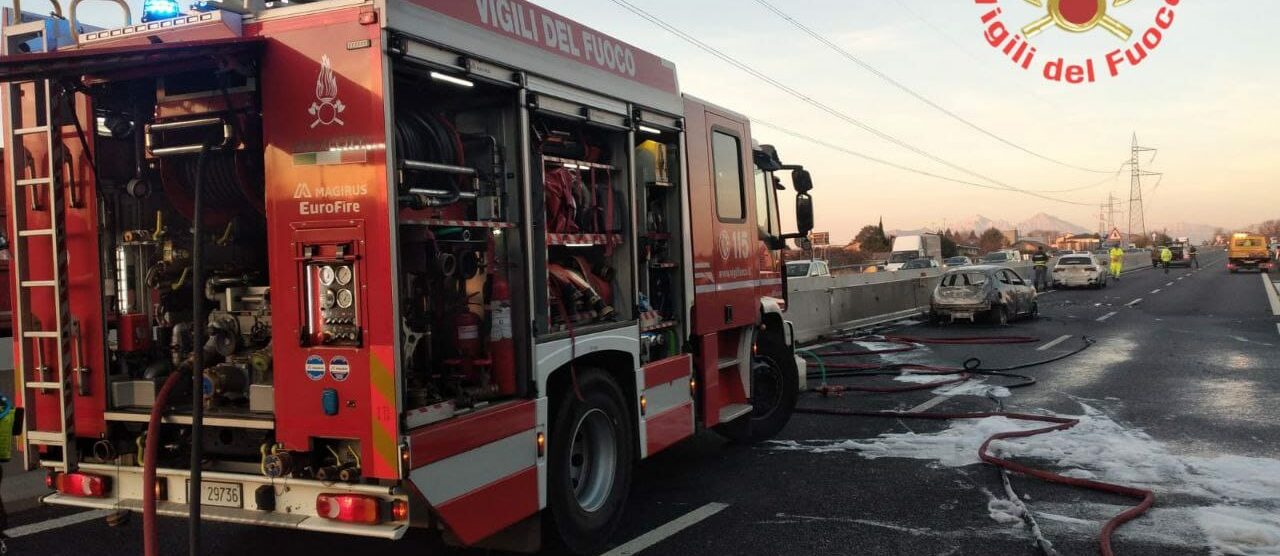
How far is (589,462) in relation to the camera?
230 inches

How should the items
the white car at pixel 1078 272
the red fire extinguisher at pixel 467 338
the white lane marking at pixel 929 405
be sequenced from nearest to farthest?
the red fire extinguisher at pixel 467 338, the white lane marking at pixel 929 405, the white car at pixel 1078 272

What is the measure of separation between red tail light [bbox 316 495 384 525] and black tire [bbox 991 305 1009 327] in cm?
1942

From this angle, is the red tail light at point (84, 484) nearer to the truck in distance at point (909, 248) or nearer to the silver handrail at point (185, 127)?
the silver handrail at point (185, 127)

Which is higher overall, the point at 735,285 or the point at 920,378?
the point at 735,285

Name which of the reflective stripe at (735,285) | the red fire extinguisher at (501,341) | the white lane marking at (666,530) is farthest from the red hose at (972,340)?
the red fire extinguisher at (501,341)

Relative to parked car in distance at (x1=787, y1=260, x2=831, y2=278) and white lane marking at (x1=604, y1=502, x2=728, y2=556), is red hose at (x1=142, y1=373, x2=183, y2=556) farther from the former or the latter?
parked car in distance at (x1=787, y1=260, x2=831, y2=278)

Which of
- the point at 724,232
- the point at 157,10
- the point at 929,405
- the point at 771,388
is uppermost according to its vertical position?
the point at 157,10

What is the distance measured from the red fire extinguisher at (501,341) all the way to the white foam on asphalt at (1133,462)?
406cm

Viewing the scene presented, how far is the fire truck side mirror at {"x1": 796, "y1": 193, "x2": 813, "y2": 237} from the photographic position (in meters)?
8.52

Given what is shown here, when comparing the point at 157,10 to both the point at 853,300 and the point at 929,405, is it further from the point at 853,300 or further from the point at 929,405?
the point at 853,300

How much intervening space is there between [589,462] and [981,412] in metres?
5.70

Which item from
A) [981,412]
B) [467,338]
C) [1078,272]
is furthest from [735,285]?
[1078,272]

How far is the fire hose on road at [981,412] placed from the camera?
6.39 metres

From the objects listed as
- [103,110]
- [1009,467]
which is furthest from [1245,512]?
[103,110]
